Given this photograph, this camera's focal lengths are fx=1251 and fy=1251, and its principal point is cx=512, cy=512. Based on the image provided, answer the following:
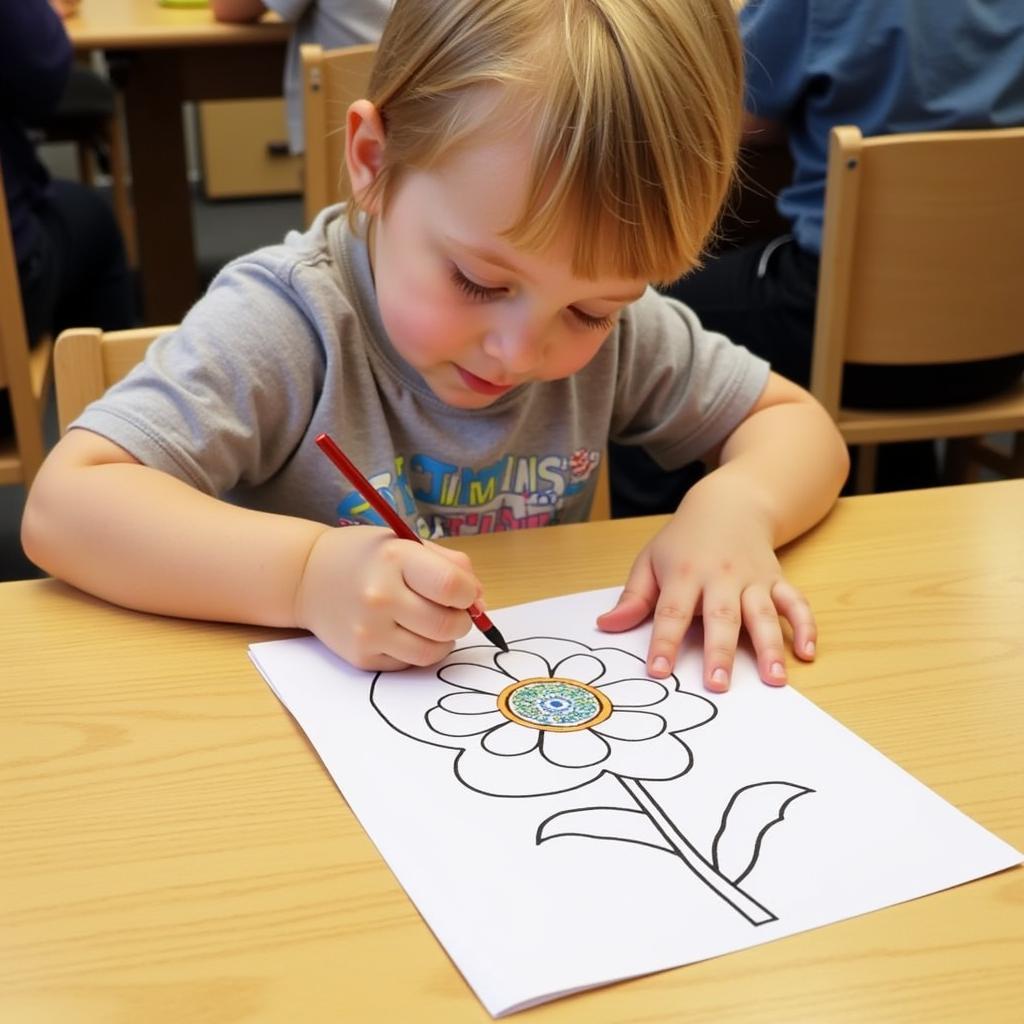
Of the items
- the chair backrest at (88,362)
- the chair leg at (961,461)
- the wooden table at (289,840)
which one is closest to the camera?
the wooden table at (289,840)

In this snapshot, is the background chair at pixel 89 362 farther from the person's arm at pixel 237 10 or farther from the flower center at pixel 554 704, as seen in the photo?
the person's arm at pixel 237 10

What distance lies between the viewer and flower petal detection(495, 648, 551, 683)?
0.62m

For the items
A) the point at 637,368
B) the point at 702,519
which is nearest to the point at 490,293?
the point at 702,519

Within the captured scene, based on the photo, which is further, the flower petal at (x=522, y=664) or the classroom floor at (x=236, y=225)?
the classroom floor at (x=236, y=225)

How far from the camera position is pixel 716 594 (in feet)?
2.27

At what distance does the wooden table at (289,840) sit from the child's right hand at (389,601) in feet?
0.15

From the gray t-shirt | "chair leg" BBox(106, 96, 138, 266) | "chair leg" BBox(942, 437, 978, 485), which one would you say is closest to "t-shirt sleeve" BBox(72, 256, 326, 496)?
the gray t-shirt

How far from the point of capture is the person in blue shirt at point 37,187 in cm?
183

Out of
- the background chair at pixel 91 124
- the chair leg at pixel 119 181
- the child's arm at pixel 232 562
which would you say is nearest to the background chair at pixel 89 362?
the child's arm at pixel 232 562

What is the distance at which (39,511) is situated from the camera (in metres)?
0.72

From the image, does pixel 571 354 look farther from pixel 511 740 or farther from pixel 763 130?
pixel 763 130

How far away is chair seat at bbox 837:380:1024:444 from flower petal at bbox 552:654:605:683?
1.04 m

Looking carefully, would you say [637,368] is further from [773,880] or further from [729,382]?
[773,880]

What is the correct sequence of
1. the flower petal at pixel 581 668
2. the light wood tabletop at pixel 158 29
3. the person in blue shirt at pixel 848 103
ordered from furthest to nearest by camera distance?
the light wood tabletop at pixel 158 29 < the person in blue shirt at pixel 848 103 < the flower petal at pixel 581 668
